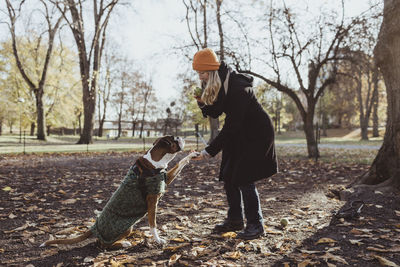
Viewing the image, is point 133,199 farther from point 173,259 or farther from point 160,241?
point 173,259

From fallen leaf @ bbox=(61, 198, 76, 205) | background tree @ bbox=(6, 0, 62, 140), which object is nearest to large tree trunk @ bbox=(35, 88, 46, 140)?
background tree @ bbox=(6, 0, 62, 140)

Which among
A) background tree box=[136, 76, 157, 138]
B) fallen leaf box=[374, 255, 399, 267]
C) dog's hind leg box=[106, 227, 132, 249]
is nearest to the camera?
fallen leaf box=[374, 255, 399, 267]

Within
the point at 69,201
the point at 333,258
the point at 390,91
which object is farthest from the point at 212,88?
the point at 390,91

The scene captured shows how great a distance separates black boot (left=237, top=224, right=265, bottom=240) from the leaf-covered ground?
0.06 meters

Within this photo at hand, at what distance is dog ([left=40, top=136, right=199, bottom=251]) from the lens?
10.0 feet

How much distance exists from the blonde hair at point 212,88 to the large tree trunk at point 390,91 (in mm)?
3876

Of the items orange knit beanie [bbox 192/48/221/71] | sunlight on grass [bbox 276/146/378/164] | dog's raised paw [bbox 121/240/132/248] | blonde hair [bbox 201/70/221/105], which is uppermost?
orange knit beanie [bbox 192/48/221/71]

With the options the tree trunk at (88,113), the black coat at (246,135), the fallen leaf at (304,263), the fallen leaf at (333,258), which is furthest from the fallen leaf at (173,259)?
the tree trunk at (88,113)

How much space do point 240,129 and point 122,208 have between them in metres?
1.52

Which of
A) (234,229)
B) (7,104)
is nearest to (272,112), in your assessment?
(7,104)

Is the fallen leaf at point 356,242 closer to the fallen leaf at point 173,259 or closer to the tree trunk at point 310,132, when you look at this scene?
the fallen leaf at point 173,259

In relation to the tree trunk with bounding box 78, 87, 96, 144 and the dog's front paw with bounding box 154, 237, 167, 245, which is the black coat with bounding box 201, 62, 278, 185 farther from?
the tree trunk with bounding box 78, 87, 96, 144

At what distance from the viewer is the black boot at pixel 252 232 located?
10.9 feet

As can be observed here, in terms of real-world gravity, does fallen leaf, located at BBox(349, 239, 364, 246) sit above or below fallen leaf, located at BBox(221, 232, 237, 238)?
above
